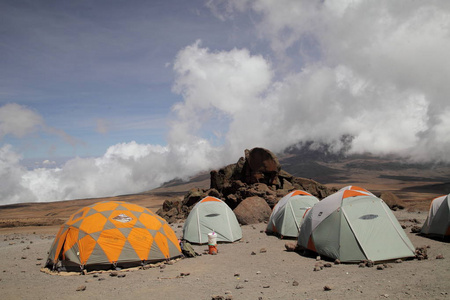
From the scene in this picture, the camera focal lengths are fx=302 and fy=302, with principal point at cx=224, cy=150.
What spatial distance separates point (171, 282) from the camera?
29.7 ft

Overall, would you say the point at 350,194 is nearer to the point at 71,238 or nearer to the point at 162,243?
the point at 162,243

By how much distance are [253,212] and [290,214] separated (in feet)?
17.6

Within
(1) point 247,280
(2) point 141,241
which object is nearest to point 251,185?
(2) point 141,241

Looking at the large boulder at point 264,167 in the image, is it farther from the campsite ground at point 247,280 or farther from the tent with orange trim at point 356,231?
the tent with orange trim at point 356,231

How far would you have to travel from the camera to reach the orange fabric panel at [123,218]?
11320 millimetres

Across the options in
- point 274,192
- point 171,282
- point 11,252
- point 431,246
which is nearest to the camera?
point 171,282

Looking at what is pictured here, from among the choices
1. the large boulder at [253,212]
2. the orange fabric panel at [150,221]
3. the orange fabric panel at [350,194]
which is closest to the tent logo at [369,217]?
the orange fabric panel at [350,194]

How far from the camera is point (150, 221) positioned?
477 inches

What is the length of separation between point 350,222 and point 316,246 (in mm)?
1614

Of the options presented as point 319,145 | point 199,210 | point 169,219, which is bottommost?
point 169,219

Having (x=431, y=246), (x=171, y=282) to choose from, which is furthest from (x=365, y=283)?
(x=431, y=246)

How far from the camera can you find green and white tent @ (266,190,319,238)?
1597 cm

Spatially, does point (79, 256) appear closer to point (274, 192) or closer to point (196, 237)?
point (196, 237)

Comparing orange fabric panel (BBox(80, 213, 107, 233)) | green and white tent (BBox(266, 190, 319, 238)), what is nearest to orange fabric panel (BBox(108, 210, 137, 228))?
orange fabric panel (BBox(80, 213, 107, 233))
